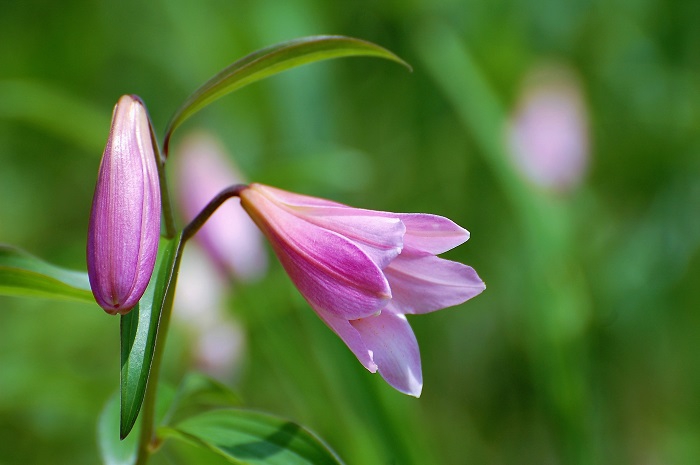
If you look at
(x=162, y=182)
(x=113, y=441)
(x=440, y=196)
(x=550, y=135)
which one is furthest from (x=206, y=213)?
(x=440, y=196)

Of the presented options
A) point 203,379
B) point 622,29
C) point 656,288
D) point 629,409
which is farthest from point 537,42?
point 203,379

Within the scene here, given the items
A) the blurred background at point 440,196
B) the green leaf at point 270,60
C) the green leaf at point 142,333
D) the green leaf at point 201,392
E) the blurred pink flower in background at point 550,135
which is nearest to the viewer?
the green leaf at point 142,333

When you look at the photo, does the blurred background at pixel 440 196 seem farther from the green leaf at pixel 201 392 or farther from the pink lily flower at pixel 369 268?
the pink lily flower at pixel 369 268

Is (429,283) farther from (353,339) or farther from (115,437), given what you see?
(115,437)

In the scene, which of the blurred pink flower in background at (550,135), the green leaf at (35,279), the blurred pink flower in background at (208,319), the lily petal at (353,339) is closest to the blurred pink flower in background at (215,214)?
the blurred pink flower in background at (208,319)

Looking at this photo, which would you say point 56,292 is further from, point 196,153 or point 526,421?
point 526,421

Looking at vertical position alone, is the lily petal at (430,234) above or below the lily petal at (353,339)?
above
